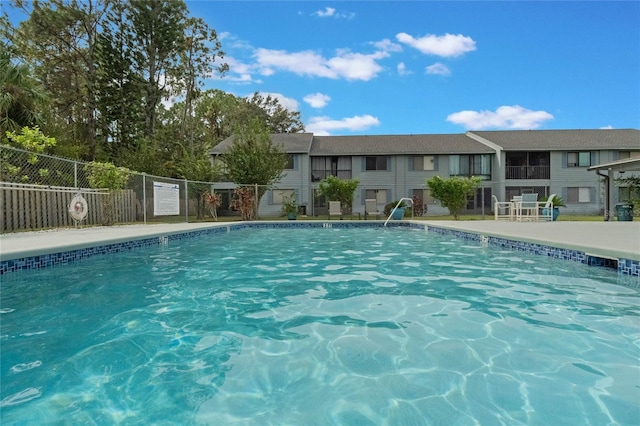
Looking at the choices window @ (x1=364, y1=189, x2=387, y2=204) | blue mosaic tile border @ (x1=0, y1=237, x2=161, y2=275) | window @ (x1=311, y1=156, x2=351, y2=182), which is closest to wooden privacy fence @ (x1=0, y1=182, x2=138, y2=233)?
blue mosaic tile border @ (x1=0, y1=237, x2=161, y2=275)

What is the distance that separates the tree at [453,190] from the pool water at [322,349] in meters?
11.9

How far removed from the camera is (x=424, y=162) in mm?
25328

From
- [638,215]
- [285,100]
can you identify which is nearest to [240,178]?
[638,215]

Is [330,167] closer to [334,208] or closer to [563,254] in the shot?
[334,208]

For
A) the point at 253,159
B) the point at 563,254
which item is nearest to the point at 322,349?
the point at 563,254

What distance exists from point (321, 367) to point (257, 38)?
2165 centimetres

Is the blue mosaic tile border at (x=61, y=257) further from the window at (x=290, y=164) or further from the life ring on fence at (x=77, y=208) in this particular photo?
the window at (x=290, y=164)

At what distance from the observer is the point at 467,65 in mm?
20875

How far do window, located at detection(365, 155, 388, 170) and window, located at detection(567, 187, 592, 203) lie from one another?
39.4 ft

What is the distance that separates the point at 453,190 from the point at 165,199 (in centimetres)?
1206

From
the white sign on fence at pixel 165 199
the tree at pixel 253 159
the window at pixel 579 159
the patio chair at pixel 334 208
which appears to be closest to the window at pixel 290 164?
the tree at pixel 253 159

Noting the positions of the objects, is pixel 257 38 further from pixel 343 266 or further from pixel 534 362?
pixel 534 362

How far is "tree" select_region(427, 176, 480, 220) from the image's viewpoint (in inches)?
671

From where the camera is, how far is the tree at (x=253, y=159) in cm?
1827
